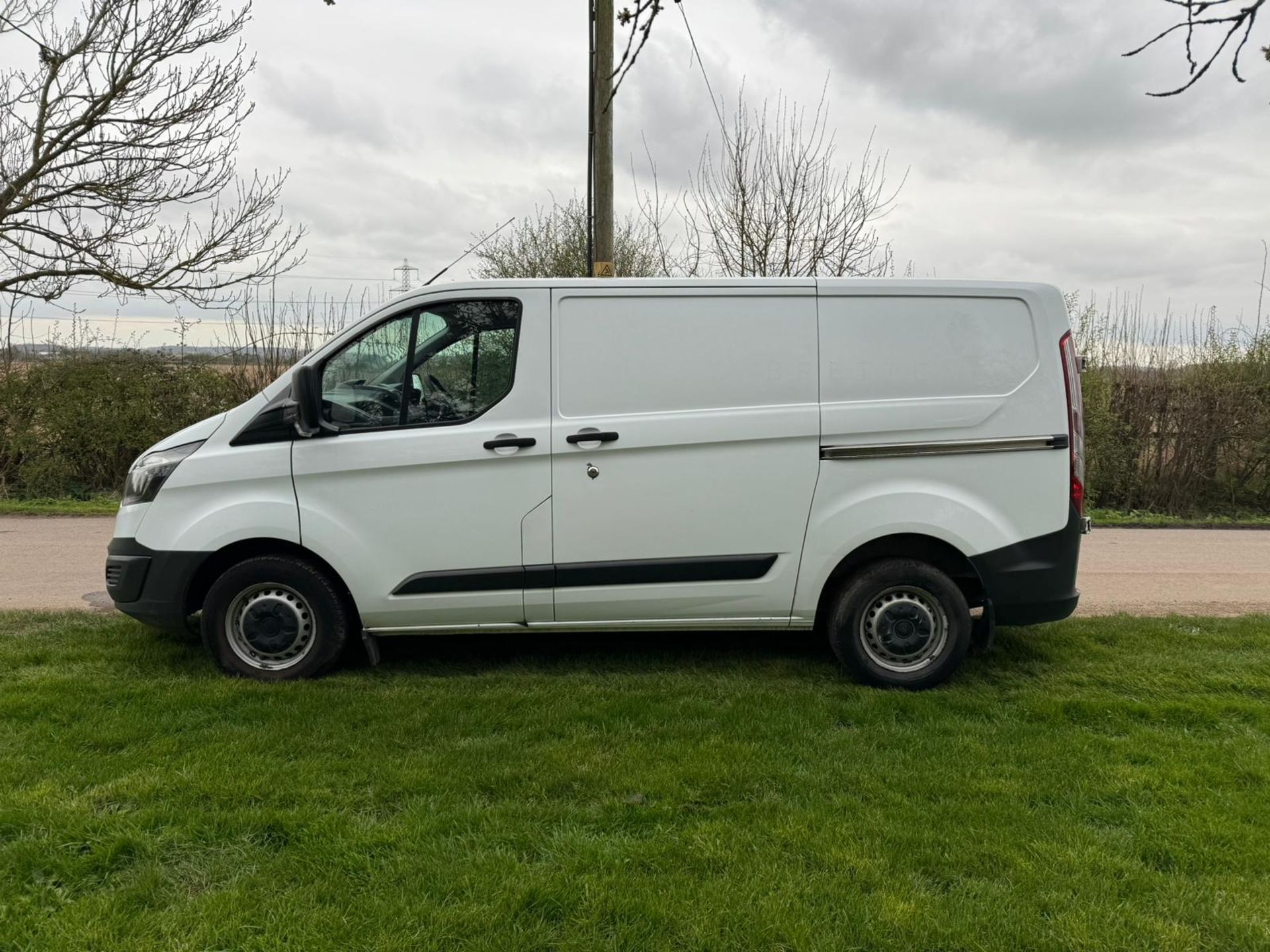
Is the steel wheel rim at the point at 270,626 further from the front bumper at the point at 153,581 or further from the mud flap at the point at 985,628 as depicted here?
the mud flap at the point at 985,628

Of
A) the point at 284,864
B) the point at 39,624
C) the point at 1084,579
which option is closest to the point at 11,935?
the point at 284,864

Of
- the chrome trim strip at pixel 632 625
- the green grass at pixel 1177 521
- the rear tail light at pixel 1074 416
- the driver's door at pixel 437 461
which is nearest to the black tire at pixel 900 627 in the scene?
the chrome trim strip at pixel 632 625

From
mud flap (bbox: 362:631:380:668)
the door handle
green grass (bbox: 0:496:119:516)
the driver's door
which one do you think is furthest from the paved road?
the door handle

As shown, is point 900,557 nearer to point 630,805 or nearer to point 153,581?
point 630,805

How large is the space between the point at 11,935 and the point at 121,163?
425 inches

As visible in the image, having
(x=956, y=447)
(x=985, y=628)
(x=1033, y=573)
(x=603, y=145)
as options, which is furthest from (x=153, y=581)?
(x=603, y=145)

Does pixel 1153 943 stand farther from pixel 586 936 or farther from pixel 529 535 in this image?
pixel 529 535

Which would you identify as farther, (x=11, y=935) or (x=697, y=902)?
(x=697, y=902)

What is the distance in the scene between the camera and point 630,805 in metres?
3.42

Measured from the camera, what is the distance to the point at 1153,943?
8.70 ft

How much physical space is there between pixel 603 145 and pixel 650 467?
13.3 feet

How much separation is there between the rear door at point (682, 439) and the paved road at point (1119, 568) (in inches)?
125

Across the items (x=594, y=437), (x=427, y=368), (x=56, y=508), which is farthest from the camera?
(x=56, y=508)

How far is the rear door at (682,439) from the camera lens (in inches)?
179
